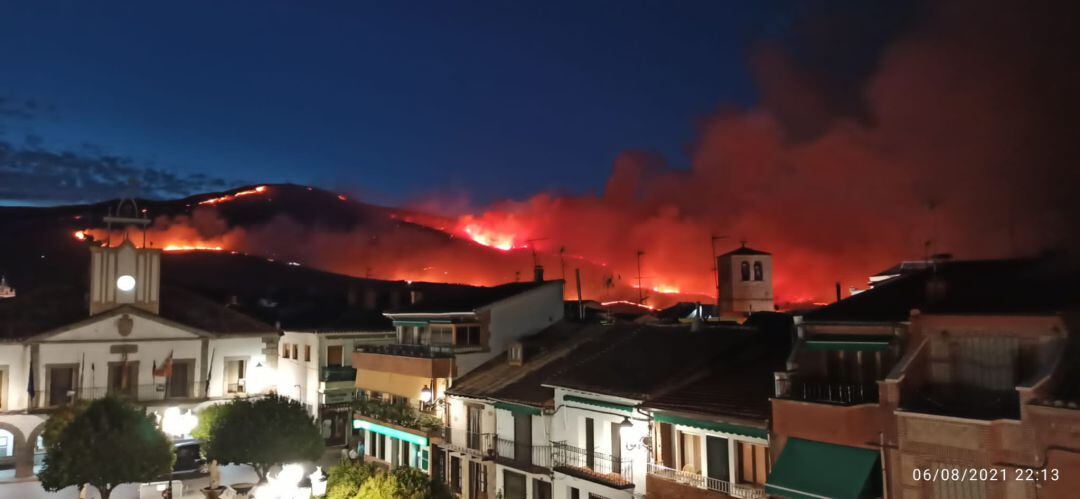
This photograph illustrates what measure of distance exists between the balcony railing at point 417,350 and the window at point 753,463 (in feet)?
53.9

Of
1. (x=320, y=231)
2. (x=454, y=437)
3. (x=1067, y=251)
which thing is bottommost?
(x=454, y=437)

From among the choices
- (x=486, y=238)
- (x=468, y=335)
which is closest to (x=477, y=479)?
(x=468, y=335)

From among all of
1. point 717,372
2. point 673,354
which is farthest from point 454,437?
point 717,372

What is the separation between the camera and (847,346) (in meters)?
17.2

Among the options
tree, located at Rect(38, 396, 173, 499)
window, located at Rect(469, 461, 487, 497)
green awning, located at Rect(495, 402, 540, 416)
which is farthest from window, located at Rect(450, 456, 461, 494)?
tree, located at Rect(38, 396, 173, 499)

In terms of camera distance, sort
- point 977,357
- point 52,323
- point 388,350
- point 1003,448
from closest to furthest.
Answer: point 1003,448 → point 977,357 → point 388,350 → point 52,323

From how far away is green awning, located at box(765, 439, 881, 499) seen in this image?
618 inches

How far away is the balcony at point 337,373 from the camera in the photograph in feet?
149

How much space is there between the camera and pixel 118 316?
4169 centimetres

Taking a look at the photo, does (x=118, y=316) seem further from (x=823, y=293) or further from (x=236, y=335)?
(x=823, y=293)

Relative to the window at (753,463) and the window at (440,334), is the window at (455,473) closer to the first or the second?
the window at (440,334)

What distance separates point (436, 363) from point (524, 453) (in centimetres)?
739

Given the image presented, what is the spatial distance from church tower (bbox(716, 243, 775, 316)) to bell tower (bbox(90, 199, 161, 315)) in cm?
4285

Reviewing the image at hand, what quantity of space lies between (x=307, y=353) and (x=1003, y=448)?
133 ft
